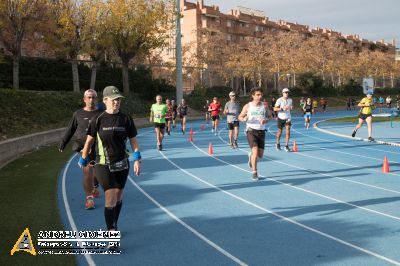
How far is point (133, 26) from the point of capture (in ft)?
111

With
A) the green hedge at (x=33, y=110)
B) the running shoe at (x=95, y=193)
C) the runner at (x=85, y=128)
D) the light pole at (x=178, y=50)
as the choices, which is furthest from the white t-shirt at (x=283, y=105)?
the light pole at (x=178, y=50)

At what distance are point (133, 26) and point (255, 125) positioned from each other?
84.6 ft

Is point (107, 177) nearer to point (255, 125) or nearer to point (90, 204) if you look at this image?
point (90, 204)

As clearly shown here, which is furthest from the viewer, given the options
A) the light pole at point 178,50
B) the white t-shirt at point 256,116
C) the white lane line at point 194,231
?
the light pole at point 178,50

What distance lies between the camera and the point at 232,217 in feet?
22.9

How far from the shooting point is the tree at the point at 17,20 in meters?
24.1

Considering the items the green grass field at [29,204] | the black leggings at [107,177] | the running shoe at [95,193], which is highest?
the black leggings at [107,177]

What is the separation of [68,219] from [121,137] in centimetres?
229

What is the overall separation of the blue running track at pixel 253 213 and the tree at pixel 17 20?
1478 cm

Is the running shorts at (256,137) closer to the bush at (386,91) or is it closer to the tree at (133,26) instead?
the tree at (133,26)

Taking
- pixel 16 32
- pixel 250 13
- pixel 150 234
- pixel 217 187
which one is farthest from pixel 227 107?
pixel 250 13

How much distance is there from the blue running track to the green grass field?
24 cm

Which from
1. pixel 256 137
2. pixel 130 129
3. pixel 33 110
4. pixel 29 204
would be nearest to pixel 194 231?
pixel 130 129

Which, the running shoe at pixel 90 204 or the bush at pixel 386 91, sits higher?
the bush at pixel 386 91
